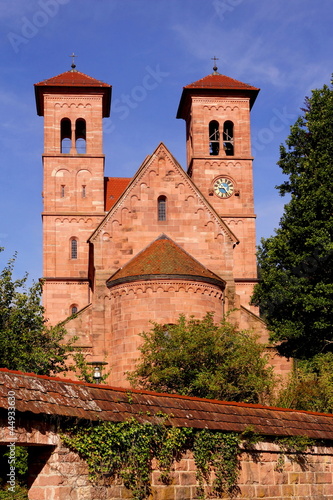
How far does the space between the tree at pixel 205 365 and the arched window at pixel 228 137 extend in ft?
97.1

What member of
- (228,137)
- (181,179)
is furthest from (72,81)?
(181,179)

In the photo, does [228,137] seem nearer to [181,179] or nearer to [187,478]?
[181,179]

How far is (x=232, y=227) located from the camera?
2237 inches

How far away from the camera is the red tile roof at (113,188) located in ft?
196

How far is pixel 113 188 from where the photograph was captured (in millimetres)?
61156

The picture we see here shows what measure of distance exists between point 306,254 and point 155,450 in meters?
20.8

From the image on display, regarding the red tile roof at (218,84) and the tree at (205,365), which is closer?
the tree at (205,365)

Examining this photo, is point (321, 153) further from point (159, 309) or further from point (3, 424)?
point (3, 424)

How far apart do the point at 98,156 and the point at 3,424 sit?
48.5 metres

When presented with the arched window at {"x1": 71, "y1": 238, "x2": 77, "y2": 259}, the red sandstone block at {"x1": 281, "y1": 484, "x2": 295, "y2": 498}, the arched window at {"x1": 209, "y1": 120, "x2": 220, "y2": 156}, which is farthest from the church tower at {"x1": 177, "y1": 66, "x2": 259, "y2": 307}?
the red sandstone block at {"x1": 281, "y1": 484, "x2": 295, "y2": 498}

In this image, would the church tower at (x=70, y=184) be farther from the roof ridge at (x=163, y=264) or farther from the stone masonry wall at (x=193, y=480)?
the stone masonry wall at (x=193, y=480)

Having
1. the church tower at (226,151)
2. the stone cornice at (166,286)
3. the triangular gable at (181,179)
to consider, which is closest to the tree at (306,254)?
the stone cornice at (166,286)

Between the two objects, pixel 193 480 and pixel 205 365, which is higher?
pixel 205 365

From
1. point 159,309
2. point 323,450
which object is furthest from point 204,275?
point 323,450
